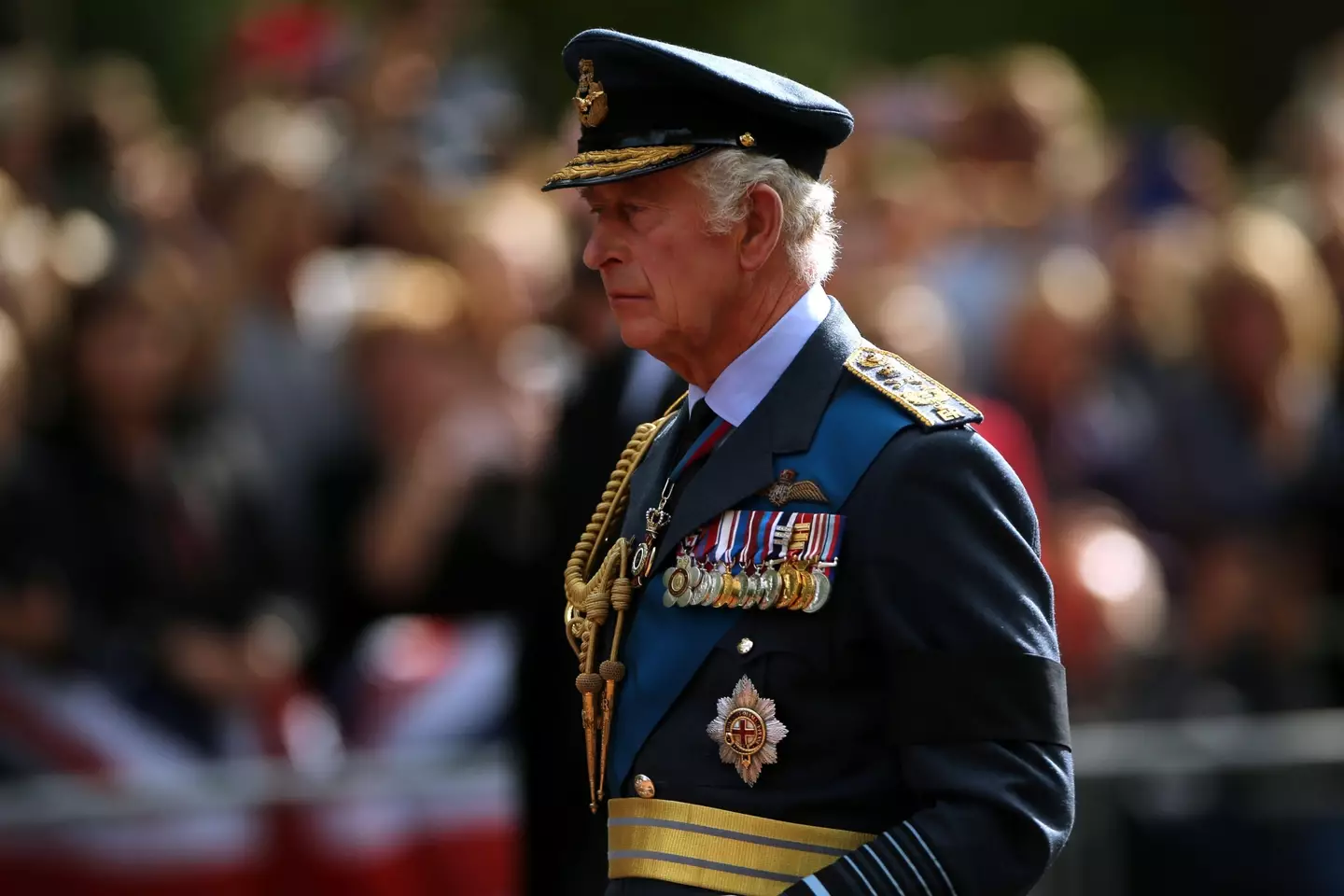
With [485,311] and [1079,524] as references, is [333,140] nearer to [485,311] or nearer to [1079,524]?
[485,311]

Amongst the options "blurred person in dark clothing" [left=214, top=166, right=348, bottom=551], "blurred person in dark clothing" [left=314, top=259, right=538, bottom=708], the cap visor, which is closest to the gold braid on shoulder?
the cap visor

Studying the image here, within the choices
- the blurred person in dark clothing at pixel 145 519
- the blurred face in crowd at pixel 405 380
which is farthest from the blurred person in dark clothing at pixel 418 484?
the blurred person in dark clothing at pixel 145 519

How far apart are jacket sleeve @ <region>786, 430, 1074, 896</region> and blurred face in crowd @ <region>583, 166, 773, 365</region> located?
352 mm

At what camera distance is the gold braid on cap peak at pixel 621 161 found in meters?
2.79

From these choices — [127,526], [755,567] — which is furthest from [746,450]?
[127,526]

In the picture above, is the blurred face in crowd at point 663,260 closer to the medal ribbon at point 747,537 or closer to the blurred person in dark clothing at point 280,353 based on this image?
the medal ribbon at point 747,537

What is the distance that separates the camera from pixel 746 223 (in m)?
2.84

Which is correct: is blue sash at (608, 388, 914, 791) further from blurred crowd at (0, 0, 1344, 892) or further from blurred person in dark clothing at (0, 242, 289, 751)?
blurred person in dark clothing at (0, 242, 289, 751)

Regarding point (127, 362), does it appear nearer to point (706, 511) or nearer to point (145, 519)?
point (145, 519)

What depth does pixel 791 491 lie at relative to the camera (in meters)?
2.81

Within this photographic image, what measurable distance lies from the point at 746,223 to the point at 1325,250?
6580mm

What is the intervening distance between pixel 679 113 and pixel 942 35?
11.6 meters

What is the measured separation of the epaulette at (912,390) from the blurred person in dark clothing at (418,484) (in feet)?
9.67

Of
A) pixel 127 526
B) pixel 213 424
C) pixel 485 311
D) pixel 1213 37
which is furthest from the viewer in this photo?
pixel 1213 37
